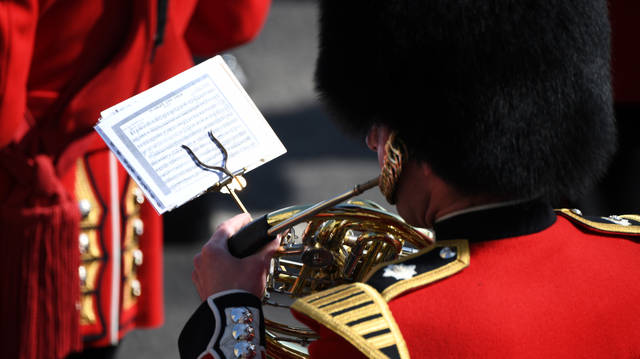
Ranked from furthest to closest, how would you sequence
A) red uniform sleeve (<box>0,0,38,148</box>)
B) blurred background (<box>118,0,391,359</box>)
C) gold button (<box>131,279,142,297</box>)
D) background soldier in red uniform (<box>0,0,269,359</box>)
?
blurred background (<box>118,0,391,359</box>), gold button (<box>131,279,142,297</box>), background soldier in red uniform (<box>0,0,269,359</box>), red uniform sleeve (<box>0,0,38,148</box>)

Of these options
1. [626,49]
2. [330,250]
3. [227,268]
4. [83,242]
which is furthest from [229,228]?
[626,49]

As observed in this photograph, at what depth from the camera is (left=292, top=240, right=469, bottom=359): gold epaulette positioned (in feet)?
3.58

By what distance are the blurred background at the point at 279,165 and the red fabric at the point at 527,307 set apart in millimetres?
1230

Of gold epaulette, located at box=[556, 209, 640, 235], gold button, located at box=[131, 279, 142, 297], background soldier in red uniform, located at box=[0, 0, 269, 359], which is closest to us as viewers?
gold epaulette, located at box=[556, 209, 640, 235]

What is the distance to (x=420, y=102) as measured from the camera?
1.23 m

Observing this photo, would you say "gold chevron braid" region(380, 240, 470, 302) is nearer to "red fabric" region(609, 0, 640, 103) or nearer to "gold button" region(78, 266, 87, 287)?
"gold button" region(78, 266, 87, 287)

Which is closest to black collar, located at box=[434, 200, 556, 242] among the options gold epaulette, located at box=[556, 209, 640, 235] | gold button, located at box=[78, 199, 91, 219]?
gold epaulette, located at box=[556, 209, 640, 235]

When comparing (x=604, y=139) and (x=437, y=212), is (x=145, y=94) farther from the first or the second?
(x=604, y=139)

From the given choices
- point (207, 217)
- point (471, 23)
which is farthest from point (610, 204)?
point (471, 23)

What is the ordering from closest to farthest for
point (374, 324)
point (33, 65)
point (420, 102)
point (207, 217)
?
point (374, 324) → point (420, 102) → point (33, 65) → point (207, 217)

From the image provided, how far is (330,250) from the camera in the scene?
150 centimetres

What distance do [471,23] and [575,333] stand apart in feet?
1.55

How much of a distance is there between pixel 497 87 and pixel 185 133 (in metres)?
0.55

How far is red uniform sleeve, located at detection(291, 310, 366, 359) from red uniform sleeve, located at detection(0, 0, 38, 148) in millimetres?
1160
